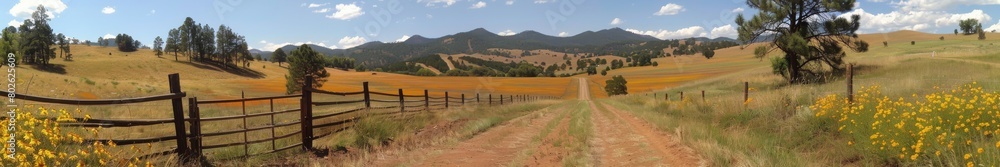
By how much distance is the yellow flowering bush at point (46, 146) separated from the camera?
3359mm

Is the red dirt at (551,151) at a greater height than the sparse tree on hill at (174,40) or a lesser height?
lesser

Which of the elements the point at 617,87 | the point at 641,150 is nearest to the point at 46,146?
the point at 641,150

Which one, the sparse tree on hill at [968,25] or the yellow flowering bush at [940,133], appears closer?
the yellow flowering bush at [940,133]

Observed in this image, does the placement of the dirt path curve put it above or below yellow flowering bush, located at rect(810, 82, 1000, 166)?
below

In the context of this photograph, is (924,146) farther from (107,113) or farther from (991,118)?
(107,113)

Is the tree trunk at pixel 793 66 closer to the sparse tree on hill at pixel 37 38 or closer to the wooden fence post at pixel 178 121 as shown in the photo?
the wooden fence post at pixel 178 121

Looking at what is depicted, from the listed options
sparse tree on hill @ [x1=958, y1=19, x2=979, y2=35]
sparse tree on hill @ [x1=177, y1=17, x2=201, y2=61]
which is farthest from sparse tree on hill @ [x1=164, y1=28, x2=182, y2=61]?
sparse tree on hill @ [x1=958, y1=19, x2=979, y2=35]

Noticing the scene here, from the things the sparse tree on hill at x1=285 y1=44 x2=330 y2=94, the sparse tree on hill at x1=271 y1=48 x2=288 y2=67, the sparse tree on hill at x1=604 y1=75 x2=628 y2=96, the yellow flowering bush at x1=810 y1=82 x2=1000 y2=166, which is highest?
the sparse tree on hill at x1=271 y1=48 x2=288 y2=67

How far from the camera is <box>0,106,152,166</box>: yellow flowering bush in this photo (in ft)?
11.0

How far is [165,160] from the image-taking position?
5508mm

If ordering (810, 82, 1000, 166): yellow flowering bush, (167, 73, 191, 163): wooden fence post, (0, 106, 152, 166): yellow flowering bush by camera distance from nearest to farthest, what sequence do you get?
(0, 106, 152, 166): yellow flowering bush
(810, 82, 1000, 166): yellow flowering bush
(167, 73, 191, 163): wooden fence post

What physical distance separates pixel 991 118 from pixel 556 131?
7.29 metres

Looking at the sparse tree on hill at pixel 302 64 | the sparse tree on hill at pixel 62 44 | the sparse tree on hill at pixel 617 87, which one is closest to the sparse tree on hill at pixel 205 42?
the sparse tree on hill at pixel 62 44

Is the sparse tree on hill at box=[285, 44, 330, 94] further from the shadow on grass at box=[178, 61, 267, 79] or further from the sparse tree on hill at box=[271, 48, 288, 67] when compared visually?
the sparse tree on hill at box=[271, 48, 288, 67]
